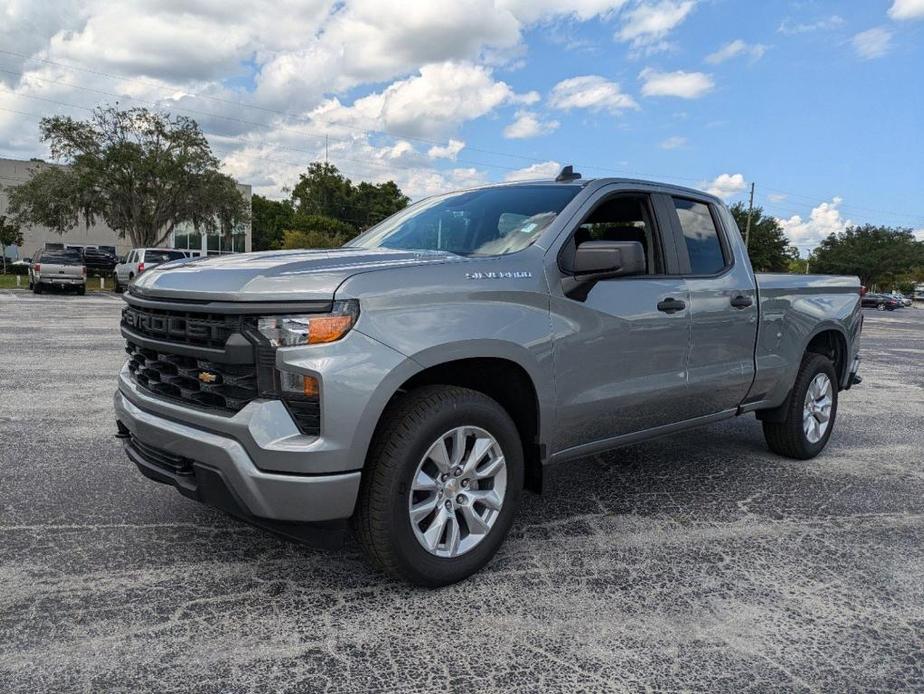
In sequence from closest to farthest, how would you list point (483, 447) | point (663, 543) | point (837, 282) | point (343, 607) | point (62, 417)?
1. point (343, 607)
2. point (483, 447)
3. point (663, 543)
4. point (837, 282)
5. point (62, 417)

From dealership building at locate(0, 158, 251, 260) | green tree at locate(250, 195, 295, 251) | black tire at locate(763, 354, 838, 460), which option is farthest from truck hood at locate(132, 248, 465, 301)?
green tree at locate(250, 195, 295, 251)

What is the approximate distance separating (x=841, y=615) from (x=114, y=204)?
137 ft

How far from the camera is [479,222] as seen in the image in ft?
13.1

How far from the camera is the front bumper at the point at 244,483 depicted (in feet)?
9.05

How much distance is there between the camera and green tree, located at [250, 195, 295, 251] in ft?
292

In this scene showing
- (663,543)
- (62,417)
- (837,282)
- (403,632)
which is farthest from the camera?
(62,417)

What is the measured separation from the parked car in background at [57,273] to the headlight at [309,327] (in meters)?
26.4

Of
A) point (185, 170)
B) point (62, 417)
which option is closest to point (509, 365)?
point (62, 417)

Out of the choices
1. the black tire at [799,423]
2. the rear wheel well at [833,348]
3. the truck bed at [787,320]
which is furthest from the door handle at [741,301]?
the rear wheel well at [833,348]

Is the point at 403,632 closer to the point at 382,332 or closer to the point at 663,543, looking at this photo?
the point at 382,332

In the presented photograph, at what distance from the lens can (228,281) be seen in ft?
9.57

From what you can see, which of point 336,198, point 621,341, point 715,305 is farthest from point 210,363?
point 336,198

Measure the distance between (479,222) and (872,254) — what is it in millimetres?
92036

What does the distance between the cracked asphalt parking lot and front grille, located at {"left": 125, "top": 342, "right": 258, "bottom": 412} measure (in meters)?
0.80
